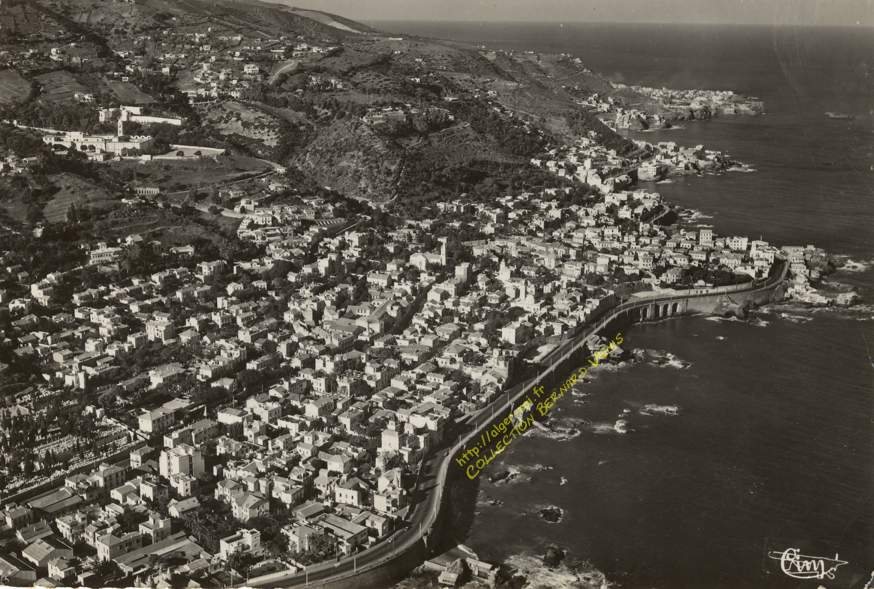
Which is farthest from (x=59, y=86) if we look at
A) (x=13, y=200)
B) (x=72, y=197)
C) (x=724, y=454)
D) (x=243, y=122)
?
(x=724, y=454)

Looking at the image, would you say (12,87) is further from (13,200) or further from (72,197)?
(13,200)

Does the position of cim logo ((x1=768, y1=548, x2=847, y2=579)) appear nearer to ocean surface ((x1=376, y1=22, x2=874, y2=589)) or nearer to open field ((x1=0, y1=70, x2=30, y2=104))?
ocean surface ((x1=376, y1=22, x2=874, y2=589))

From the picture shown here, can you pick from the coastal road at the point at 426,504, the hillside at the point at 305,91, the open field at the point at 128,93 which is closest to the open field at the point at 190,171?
the hillside at the point at 305,91

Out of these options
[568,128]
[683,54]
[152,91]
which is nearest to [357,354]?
[152,91]

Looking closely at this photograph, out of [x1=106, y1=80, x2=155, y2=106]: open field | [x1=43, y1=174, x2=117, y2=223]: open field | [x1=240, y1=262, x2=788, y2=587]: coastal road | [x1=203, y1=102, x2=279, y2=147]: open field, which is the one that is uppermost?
[x1=106, y1=80, x2=155, y2=106]: open field

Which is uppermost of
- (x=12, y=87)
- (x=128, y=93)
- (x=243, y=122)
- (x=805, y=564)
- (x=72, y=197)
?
(x=12, y=87)

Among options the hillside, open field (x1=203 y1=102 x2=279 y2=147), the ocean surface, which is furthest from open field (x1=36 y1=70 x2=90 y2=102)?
the ocean surface

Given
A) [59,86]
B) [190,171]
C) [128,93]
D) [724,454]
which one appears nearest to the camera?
[724,454]
